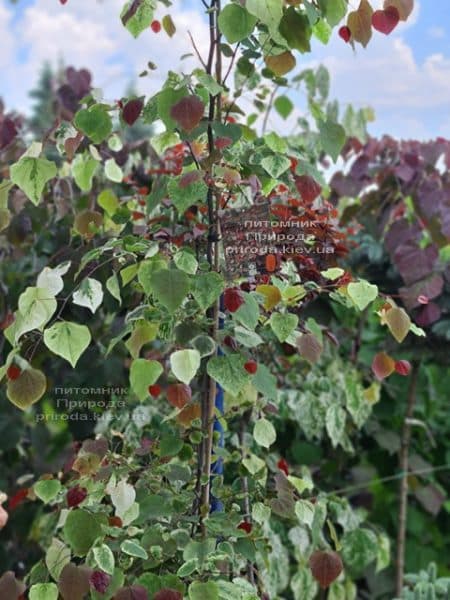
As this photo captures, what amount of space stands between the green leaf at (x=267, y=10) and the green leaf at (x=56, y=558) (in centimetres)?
68

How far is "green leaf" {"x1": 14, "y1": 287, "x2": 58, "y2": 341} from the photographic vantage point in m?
0.95

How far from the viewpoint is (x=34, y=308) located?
3.14 ft

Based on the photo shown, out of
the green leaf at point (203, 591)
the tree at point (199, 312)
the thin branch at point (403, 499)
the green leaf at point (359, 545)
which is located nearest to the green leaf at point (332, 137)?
the tree at point (199, 312)

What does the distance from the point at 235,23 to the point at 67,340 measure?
40 cm

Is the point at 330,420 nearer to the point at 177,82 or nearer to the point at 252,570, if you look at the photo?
the point at 252,570

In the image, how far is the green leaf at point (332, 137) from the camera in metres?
1.08

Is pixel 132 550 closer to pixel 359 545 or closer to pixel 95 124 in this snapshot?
pixel 95 124

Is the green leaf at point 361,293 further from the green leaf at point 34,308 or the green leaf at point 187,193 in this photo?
the green leaf at point 34,308

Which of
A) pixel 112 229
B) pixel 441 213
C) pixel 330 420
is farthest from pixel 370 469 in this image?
pixel 112 229

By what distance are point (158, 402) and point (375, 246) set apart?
0.67 m

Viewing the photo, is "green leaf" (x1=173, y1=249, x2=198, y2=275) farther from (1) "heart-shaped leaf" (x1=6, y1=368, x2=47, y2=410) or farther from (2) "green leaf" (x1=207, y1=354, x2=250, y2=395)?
(1) "heart-shaped leaf" (x1=6, y1=368, x2=47, y2=410)

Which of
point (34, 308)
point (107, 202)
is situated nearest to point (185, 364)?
point (34, 308)

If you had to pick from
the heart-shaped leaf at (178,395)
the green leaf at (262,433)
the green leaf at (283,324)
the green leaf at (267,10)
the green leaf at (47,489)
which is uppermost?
the green leaf at (267,10)

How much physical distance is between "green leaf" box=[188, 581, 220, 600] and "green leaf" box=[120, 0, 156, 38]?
0.69 meters
